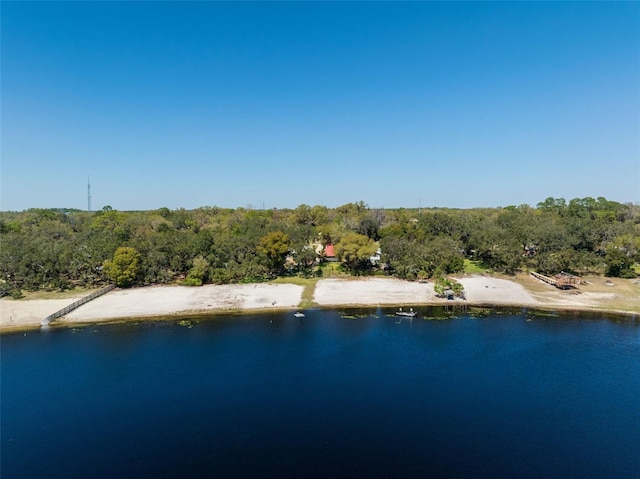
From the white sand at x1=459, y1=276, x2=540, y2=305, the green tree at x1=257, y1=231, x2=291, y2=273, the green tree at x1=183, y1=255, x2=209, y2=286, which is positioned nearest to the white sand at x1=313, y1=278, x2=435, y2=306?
the white sand at x1=459, y1=276, x2=540, y2=305

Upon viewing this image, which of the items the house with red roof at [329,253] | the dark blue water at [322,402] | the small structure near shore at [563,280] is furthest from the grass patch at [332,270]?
the small structure near shore at [563,280]

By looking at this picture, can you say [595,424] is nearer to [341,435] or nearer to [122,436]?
[341,435]

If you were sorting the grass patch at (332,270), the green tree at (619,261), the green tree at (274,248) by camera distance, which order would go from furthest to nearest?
1. the grass patch at (332,270)
2. the green tree at (274,248)
3. the green tree at (619,261)

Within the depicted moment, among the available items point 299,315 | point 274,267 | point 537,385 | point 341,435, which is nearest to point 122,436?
point 341,435

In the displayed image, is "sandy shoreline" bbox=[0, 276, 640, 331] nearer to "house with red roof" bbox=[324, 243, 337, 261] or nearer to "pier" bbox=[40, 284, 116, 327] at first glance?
"pier" bbox=[40, 284, 116, 327]

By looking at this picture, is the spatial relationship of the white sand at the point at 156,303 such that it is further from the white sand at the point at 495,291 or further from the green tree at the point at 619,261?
the green tree at the point at 619,261

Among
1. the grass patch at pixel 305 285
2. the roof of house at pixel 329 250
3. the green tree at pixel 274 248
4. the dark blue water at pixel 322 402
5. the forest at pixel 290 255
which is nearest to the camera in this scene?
the dark blue water at pixel 322 402
